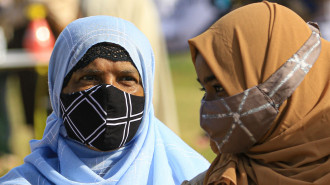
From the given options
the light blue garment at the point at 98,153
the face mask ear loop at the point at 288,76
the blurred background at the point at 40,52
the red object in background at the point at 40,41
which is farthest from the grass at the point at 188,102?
the face mask ear loop at the point at 288,76

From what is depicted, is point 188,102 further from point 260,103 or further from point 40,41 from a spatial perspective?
point 260,103

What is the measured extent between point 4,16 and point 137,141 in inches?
207

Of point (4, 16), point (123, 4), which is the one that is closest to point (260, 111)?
point (123, 4)

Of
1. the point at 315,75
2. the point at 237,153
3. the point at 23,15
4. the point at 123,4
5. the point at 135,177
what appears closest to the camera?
the point at 315,75

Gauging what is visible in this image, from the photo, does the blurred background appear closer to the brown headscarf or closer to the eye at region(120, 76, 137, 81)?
the eye at region(120, 76, 137, 81)

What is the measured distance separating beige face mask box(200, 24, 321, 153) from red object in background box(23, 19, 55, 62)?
4.51 metres

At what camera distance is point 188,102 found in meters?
10.7

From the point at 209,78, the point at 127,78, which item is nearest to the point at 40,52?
the point at 127,78

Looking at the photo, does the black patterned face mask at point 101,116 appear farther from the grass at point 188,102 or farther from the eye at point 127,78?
the grass at point 188,102

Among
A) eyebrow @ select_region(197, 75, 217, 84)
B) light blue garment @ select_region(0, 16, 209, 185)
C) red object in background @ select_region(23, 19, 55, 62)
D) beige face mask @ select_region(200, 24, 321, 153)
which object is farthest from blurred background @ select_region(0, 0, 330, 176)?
beige face mask @ select_region(200, 24, 321, 153)

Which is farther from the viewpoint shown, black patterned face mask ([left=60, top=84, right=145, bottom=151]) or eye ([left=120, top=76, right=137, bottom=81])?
eye ([left=120, top=76, right=137, bottom=81])

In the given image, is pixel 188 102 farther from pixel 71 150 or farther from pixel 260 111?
pixel 260 111

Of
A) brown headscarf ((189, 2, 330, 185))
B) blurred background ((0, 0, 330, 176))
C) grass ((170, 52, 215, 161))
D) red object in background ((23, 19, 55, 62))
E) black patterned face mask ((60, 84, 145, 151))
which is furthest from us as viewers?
grass ((170, 52, 215, 161))

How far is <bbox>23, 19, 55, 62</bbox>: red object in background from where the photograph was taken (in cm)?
632
